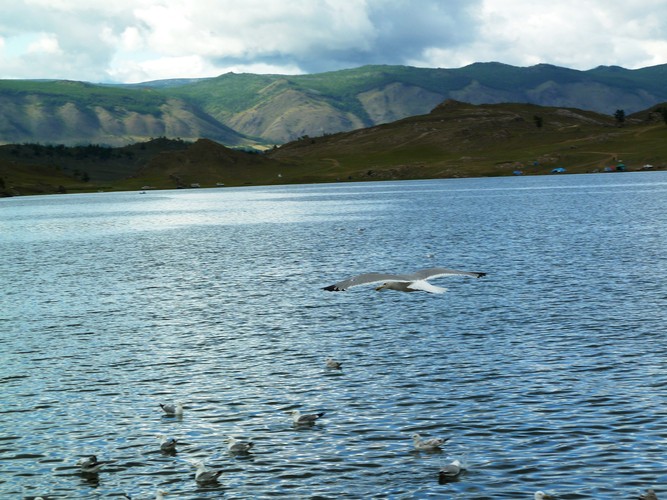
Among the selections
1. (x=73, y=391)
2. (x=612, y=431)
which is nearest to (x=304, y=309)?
(x=73, y=391)

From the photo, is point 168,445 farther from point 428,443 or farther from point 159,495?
point 428,443

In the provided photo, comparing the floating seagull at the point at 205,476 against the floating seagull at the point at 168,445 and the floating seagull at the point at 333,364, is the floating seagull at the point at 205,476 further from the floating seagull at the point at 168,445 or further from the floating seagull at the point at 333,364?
the floating seagull at the point at 333,364

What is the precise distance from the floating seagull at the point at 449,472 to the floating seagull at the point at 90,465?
1019 centimetres

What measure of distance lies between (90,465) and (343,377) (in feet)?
42.3

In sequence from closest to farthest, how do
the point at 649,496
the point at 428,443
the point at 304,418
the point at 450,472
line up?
the point at 649,496 → the point at 450,472 → the point at 428,443 → the point at 304,418

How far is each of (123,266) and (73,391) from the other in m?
53.4

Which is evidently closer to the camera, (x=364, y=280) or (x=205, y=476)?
(x=205, y=476)

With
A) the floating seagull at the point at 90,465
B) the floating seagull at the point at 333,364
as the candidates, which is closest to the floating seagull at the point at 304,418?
the floating seagull at the point at 90,465

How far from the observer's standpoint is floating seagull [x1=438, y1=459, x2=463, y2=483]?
24.0 m

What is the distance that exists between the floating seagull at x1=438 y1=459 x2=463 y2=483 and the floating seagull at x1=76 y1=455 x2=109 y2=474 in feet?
33.4

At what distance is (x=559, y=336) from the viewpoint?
41562mm

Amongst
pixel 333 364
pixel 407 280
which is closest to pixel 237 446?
pixel 333 364

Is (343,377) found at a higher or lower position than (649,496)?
lower

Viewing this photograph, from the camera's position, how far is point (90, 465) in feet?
84.6
